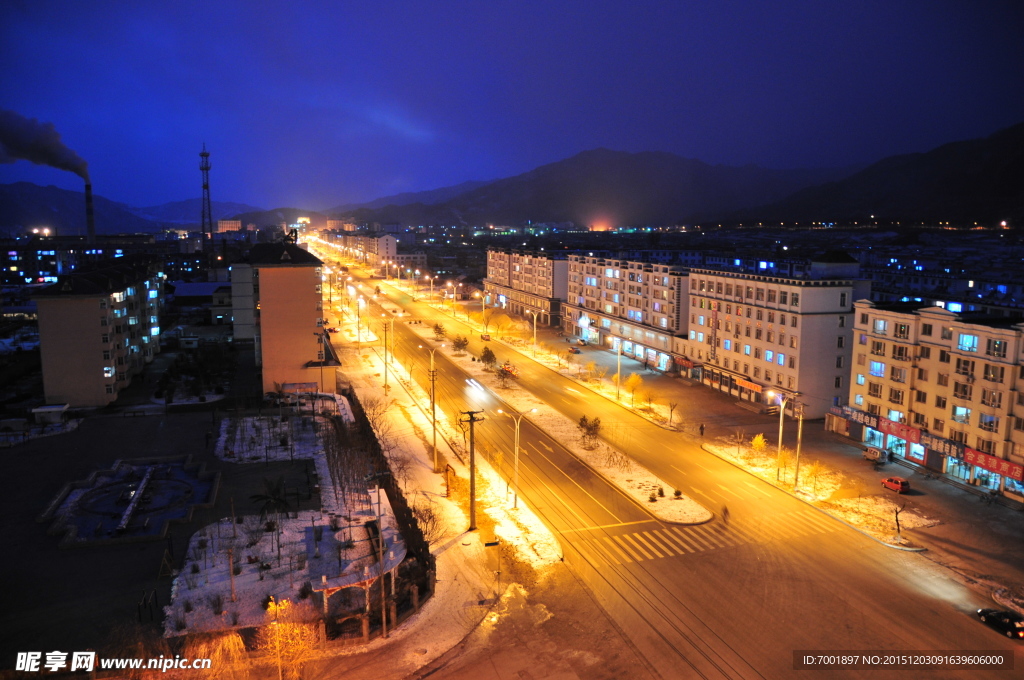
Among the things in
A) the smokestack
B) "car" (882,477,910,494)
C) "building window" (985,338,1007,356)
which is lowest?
"car" (882,477,910,494)

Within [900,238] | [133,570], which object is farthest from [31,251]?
[900,238]

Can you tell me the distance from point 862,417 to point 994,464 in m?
8.72

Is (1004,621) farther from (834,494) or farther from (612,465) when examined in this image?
(612,465)

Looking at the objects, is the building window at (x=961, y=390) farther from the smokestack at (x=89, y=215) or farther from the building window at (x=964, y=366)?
the smokestack at (x=89, y=215)

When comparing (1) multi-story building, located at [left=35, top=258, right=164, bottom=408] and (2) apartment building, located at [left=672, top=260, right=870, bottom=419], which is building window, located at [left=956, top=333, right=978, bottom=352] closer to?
(2) apartment building, located at [left=672, top=260, right=870, bottom=419]

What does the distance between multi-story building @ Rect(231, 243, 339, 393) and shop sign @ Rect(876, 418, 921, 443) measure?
4048 cm

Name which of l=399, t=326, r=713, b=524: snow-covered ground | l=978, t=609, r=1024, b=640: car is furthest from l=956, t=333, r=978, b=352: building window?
l=399, t=326, r=713, b=524: snow-covered ground

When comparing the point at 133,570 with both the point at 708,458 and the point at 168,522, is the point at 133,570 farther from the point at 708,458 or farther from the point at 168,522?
the point at 708,458

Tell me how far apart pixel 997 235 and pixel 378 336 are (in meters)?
179

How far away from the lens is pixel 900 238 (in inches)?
7411

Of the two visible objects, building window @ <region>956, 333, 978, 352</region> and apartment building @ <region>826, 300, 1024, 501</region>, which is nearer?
apartment building @ <region>826, 300, 1024, 501</region>

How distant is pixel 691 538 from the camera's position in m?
30.1

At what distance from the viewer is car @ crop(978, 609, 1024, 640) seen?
22.7 metres

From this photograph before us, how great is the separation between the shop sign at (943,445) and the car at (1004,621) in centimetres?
1395
